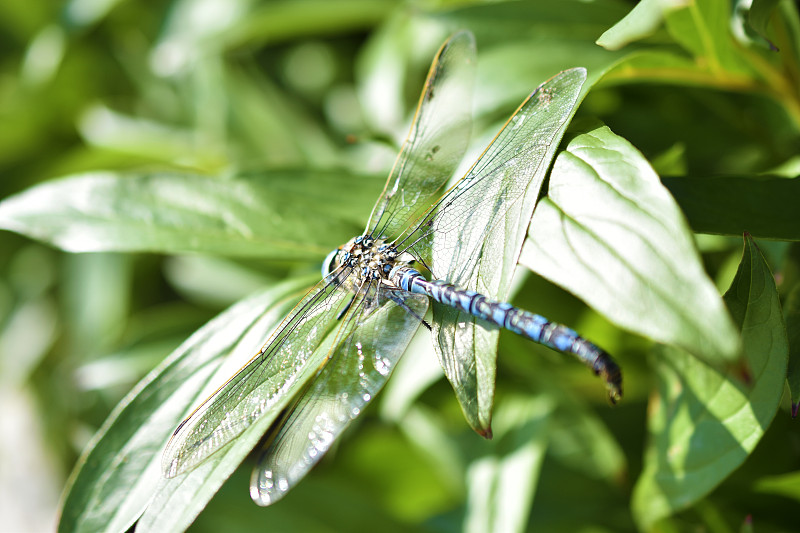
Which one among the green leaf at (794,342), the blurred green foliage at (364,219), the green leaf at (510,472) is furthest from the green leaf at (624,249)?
the green leaf at (510,472)

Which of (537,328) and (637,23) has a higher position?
(637,23)

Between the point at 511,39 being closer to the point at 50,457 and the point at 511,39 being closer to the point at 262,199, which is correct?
the point at 262,199

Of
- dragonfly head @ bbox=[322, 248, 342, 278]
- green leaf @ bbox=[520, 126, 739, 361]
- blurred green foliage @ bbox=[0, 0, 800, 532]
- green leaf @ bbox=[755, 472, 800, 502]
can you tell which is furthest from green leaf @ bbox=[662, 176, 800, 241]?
dragonfly head @ bbox=[322, 248, 342, 278]

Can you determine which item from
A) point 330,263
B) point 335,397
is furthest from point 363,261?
point 335,397

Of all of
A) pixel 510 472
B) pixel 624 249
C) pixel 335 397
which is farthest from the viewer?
pixel 510 472

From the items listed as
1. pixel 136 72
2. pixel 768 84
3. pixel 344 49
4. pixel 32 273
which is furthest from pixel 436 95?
pixel 32 273

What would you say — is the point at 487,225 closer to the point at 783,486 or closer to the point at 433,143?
the point at 433,143

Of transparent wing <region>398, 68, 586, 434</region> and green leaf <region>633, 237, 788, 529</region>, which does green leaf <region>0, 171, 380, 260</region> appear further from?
green leaf <region>633, 237, 788, 529</region>
